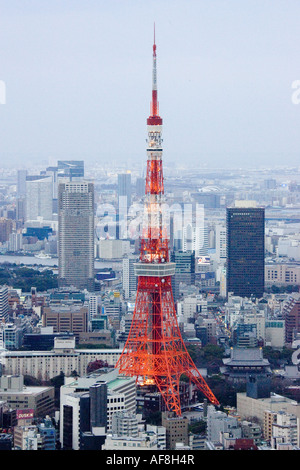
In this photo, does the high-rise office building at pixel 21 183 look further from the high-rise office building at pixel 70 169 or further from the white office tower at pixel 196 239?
the white office tower at pixel 196 239

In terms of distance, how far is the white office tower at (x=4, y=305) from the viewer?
1443 centimetres

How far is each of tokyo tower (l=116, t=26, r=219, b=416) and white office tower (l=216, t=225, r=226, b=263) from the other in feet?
21.7

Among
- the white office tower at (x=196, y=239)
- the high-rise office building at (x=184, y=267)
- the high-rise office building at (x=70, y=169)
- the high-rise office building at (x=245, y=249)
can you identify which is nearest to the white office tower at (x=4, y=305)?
the high-rise office building at (x=70, y=169)

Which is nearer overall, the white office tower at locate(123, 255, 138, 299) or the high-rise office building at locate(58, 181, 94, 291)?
the white office tower at locate(123, 255, 138, 299)

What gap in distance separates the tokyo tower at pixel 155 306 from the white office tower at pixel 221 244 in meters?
6.61

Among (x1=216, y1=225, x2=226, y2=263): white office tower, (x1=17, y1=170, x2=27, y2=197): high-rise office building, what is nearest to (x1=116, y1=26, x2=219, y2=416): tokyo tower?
(x1=17, y1=170, x2=27, y2=197): high-rise office building

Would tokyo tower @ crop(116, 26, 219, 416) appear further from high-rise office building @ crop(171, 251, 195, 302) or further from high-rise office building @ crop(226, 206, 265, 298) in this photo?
high-rise office building @ crop(226, 206, 265, 298)

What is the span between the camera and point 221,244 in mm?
18297

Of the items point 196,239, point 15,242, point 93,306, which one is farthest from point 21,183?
point 15,242

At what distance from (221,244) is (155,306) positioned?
7261 mm

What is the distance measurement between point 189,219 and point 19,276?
4154 mm

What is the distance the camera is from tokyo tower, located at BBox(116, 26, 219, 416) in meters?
10.7

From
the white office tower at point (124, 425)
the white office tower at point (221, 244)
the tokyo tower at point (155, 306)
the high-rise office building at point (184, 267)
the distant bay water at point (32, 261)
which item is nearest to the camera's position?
the white office tower at point (124, 425)

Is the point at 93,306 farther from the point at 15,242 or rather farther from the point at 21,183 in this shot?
the point at 15,242
